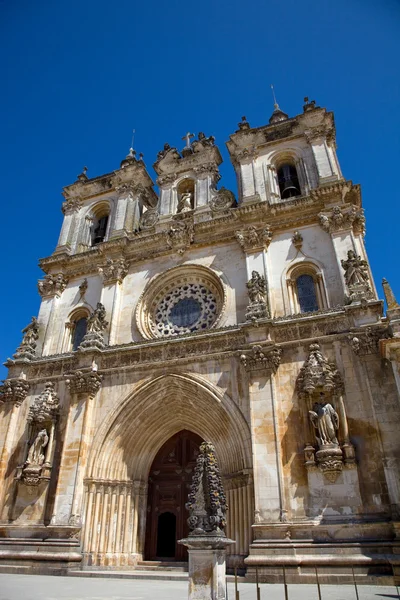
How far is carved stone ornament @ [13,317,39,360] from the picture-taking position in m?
18.3

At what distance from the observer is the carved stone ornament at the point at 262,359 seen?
13.8 meters

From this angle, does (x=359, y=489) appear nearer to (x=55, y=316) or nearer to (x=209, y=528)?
(x=209, y=528)

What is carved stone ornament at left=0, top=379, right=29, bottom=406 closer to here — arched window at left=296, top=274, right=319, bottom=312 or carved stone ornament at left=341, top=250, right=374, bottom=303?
arched window at left=296, top=274, right=319, bottom=312

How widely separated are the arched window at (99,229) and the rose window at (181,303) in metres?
6.01

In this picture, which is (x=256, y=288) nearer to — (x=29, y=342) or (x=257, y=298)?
(x=257, y=298)

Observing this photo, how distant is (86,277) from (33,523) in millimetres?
Answer: 10414

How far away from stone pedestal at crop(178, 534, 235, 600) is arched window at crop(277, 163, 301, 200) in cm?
1563

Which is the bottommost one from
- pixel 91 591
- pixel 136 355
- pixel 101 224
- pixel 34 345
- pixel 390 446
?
pixel 91 591

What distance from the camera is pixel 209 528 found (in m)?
7.11

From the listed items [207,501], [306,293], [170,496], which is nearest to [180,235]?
[306,293]

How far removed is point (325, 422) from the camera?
1216 centimetres

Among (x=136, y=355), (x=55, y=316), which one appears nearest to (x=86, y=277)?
(x=55, y=316)

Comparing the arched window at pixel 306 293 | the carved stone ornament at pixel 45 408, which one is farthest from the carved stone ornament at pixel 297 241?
the carved stone ornament at pixel 45 408

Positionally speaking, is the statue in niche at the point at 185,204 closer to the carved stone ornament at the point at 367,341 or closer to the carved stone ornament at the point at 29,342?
the carved stone ornament at the point at 29,342
